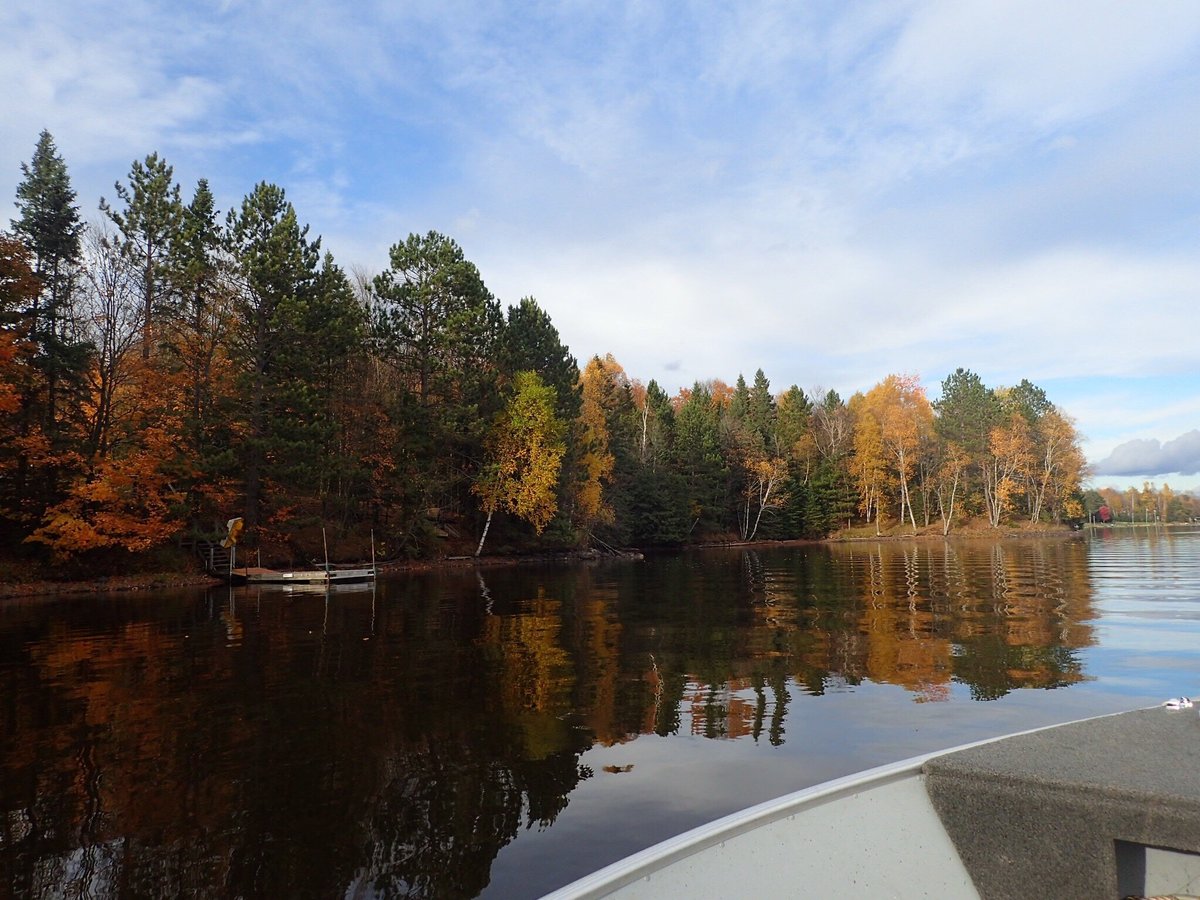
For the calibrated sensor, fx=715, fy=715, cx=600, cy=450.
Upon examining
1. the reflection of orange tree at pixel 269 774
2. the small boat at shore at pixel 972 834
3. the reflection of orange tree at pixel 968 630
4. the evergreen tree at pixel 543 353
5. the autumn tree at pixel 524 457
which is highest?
the evergreen tree at pixel 543 353

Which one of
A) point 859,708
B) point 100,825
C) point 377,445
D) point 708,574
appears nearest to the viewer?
point 100,825

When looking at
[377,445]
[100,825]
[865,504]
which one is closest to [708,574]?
[377,445]

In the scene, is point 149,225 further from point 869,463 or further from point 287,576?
point 869,463

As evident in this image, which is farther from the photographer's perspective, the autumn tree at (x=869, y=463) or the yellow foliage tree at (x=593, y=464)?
the autumn tree at (x=869, y=463)

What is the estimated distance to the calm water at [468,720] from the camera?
209 inches

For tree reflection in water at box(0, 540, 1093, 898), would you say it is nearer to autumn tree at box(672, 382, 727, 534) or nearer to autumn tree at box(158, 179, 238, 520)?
autumn tree at box(158, 179, 238, 520)

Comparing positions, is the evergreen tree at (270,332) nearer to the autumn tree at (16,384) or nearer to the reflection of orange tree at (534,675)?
the autumn tree at (16,384)

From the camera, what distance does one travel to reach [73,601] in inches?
904

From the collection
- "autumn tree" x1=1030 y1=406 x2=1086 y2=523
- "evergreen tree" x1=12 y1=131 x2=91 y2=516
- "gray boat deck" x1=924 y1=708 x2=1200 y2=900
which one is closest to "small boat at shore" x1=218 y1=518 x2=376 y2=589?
"evergreen tree" x1=12 y1=131 x2=91 y2=516

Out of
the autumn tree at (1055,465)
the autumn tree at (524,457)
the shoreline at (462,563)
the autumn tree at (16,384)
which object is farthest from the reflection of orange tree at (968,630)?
the autumn tree at (1055,465)

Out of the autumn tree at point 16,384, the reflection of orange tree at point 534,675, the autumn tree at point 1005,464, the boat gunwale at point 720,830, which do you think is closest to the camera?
the boat gunwale at point 720,830

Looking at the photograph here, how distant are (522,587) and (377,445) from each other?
15.4 m

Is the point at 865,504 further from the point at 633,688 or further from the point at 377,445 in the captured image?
the point at 633,688

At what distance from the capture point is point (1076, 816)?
2.78 metres
